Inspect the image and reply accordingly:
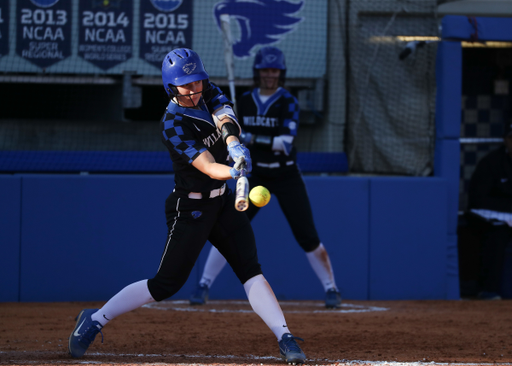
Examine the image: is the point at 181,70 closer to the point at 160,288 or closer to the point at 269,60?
the point at 160,288

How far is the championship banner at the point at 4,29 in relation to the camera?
6.75m

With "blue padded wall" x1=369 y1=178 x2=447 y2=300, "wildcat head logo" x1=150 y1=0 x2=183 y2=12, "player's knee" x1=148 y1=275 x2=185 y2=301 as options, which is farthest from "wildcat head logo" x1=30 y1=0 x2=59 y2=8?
"player's knee" x1=148 y1=275 x2=185 y2=301

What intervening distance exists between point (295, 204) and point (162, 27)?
3.12 meters

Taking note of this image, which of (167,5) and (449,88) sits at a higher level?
(167,5)

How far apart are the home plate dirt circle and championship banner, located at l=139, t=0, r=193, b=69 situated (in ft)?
9.66

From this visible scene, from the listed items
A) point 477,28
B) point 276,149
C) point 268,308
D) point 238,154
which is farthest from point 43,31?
point 268,308

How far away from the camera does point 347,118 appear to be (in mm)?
7371

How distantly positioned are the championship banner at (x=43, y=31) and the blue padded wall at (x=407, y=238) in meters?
3.85

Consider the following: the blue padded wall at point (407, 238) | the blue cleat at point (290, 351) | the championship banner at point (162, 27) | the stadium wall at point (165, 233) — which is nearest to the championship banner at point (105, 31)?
the championship banner at point (162, 27)

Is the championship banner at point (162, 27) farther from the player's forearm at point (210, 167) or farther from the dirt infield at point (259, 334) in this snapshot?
the player's forearm at point (210, 167)

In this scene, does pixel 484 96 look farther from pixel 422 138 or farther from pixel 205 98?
pixel 205 98

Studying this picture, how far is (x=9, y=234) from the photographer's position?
5887 millimetres

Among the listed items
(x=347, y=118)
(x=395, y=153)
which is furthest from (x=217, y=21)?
(x=395, y=153)

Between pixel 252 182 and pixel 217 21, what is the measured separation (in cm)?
274
